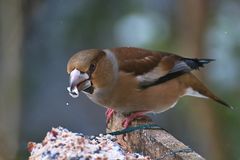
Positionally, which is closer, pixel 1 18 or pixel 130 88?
pixel 130 88

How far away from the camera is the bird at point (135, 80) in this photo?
445 centimetres

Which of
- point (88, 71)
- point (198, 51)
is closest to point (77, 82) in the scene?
point (88, 71)

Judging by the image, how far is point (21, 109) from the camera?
26.2 ft

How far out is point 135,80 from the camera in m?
4.78

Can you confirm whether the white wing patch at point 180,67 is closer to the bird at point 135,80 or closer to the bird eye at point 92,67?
the bird at point 135,80

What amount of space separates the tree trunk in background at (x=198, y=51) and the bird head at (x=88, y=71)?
3040 mm

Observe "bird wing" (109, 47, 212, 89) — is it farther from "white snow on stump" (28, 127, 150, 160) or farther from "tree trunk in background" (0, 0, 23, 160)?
"tree trunk in background" (0, 0, 23, 160)

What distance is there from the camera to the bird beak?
12.6ft

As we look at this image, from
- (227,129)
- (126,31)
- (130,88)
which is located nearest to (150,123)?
(130,88)

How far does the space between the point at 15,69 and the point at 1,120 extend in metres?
0.61

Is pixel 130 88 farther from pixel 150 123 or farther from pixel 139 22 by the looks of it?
pixel 139 22

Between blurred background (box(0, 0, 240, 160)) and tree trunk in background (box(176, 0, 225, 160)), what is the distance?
0.4 inches

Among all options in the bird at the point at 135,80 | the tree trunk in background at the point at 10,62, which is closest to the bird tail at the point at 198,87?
the bird at the point at 135,80

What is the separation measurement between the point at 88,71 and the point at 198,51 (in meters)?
3.70
